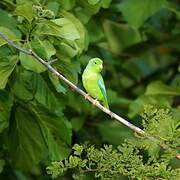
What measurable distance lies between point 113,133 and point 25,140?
1018 mm

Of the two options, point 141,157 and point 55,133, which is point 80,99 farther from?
point 141,157

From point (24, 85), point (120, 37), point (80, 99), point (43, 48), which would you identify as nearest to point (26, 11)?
point (43, 48)

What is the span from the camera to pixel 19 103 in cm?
282

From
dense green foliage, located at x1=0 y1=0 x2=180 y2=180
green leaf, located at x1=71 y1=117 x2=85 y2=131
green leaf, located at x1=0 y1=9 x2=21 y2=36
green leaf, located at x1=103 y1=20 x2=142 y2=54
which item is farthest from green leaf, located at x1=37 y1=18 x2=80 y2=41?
green leaf, located at x1=103 y1=20 x2=142 y2=54

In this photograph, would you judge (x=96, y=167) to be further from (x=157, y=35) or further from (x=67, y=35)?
(x=157, y=35)

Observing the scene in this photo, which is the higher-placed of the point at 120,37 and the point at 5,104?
the point at 5,104

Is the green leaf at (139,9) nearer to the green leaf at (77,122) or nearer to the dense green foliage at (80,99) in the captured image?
the dense green foliage at (80,99)

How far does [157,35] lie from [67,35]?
1.90m

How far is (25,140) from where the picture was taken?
2.90m

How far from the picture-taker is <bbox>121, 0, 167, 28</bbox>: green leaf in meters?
3.46

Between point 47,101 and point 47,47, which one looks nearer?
point 47,47

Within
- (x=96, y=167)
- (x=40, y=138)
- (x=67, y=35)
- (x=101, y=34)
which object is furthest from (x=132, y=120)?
(x=96, y=167)

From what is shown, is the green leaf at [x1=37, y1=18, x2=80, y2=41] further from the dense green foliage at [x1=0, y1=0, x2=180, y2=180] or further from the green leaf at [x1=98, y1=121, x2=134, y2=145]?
the green leaf at [x1=98, y1=121, x2=134, y2=145]

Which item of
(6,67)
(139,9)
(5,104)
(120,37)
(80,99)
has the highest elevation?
(6,67)
